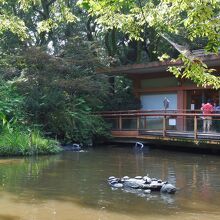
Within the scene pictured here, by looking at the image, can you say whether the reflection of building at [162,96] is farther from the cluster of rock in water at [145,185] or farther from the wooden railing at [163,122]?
the cluster of rock in water at [145,185]

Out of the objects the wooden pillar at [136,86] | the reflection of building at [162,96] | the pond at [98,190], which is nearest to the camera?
the pond at [98,190]

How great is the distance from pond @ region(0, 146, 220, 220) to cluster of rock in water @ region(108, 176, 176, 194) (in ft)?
0.49

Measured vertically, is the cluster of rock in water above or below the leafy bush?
below

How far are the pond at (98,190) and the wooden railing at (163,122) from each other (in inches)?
86.1

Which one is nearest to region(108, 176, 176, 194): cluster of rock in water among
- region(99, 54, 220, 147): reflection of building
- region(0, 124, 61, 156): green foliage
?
region(0, 124, 61, 156): green foliage

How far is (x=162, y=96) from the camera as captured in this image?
23312 millimetres

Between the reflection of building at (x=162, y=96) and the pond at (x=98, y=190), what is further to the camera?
the reflection of building at (x=162, y=96)

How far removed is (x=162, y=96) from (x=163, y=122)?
5.09m

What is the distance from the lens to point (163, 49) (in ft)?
92.5

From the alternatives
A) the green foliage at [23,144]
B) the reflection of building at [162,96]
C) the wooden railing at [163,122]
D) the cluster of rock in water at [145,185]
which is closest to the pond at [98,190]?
the cluster of rock in water at [145,185]

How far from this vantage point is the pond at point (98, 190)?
7.04 metres

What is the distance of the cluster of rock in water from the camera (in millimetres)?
8711

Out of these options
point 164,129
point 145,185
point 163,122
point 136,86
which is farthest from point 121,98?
point 145,185

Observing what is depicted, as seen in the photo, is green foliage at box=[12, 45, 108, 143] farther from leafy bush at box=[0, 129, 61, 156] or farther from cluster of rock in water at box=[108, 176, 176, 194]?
cluster of rock in water at box=[108, 176, 176, 194]
